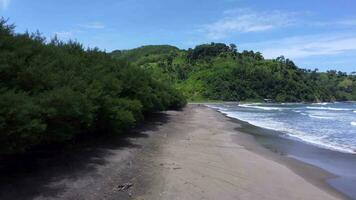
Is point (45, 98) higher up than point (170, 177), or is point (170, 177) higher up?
point (45, 98)

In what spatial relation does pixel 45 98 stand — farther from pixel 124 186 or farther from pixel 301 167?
pixel 301 167

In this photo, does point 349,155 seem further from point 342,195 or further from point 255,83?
point 255,83

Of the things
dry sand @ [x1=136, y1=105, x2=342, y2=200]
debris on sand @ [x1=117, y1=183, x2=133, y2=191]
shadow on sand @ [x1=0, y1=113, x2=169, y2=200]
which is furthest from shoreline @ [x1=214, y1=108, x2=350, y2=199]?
shadow on sand @ [x1=0, y1=113, x2=169, y2=200]

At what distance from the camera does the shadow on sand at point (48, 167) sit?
40.8 ft

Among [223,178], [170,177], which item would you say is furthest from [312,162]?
[170,177]

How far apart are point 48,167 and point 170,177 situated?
4.00 meters

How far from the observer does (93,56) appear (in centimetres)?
3005

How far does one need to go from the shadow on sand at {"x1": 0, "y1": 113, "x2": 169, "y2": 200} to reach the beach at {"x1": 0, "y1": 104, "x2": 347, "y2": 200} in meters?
0.03

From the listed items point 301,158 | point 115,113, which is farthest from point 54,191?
point 301,158

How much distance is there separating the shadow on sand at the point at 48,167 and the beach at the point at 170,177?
0.09 feet

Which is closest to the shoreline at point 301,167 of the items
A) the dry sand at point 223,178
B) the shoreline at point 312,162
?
the shoreline at point 312,162

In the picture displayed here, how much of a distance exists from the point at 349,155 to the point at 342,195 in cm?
1015

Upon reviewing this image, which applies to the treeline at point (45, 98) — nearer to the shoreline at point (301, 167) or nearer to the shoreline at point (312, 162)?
the shoreline at point (301, 167)

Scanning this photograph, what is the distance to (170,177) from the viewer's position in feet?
50.8
